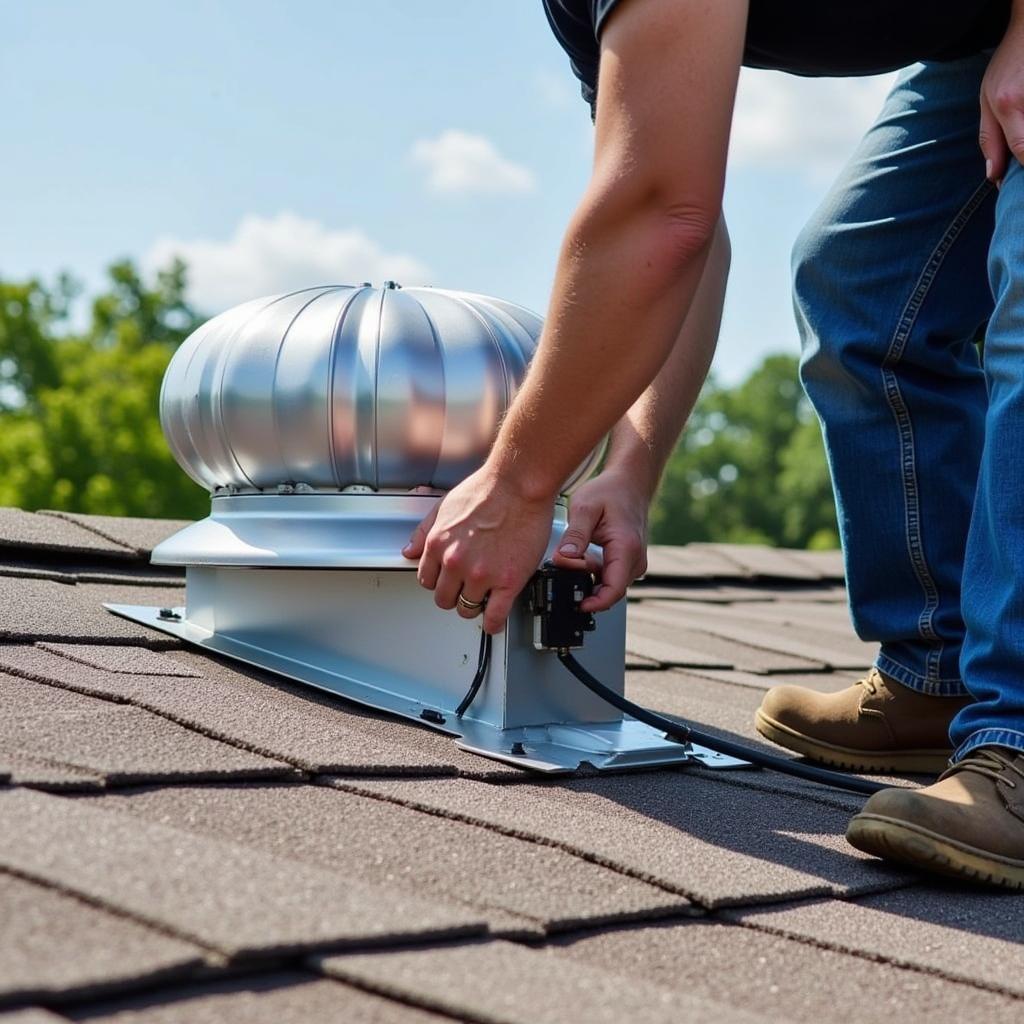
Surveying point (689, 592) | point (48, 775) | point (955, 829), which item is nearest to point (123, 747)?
point (48, 775)

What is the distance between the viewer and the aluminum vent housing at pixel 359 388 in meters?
1.56

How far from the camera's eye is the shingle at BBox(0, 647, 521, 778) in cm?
125

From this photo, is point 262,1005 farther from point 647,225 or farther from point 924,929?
point 647,225

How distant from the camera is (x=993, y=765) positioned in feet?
4.30

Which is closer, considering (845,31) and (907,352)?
(845,31)

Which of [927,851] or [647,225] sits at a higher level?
[647,225]

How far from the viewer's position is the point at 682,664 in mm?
2391

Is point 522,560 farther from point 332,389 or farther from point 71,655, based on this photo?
point 71,655

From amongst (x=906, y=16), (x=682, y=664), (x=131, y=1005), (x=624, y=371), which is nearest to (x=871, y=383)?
(x=906, y=16)

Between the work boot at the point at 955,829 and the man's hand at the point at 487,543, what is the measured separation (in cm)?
40

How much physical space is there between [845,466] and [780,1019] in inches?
42.6

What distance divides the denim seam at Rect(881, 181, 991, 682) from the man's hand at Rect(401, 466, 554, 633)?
629 millimetres

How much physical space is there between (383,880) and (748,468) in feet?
112

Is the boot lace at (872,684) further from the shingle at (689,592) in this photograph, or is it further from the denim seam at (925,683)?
the shingle at (689,592)
